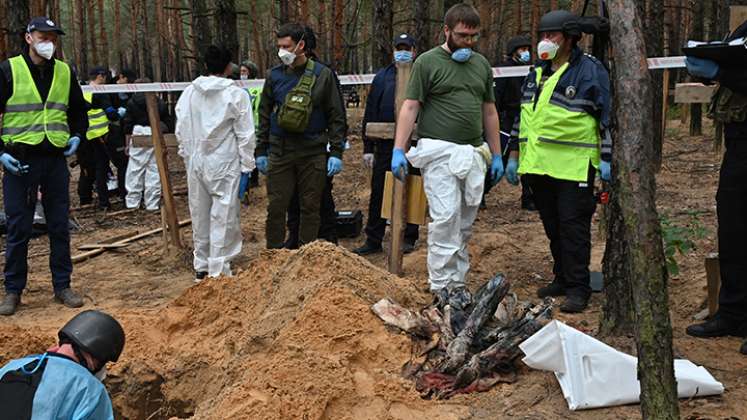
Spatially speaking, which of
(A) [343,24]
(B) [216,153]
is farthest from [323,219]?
(A) [343,24]

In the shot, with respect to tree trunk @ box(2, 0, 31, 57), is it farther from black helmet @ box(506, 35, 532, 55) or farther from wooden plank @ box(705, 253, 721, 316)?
wooden plank @ box(705, 253, 721, 316)

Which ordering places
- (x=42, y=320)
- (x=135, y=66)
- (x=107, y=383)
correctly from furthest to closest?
(x=135, y=66) < (x=42, y=320) < (x=107, y=383)

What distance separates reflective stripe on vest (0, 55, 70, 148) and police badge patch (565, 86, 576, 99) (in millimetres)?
3848

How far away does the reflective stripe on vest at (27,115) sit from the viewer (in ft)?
19.9

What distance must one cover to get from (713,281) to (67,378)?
13.1 feet

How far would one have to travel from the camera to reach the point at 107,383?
16.4 ft

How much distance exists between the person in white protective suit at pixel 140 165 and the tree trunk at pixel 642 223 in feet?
29.6

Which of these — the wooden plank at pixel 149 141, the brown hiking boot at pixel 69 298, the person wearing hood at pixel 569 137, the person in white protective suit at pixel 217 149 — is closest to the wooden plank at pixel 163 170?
the wooden plank at pixel 149 141

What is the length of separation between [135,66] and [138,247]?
27.2 meters

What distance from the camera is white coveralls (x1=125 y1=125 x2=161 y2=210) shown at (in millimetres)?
11125

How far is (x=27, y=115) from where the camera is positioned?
6.07 metres

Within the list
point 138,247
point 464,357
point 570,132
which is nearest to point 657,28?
point 570,132

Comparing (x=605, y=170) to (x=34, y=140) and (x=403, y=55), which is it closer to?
(x=403, y=55)

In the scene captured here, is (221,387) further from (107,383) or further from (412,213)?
(412,213)
